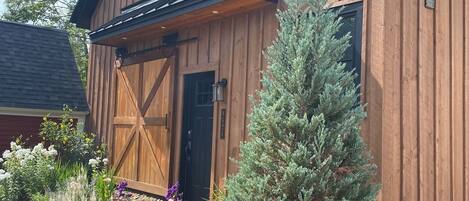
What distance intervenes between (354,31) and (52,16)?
785 inches

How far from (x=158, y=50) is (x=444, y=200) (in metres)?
4.88

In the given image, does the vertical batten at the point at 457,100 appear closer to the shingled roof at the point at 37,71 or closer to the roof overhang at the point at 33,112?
the roof overhang at the point at 33,112

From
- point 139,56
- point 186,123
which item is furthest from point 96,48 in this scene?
point 186,123

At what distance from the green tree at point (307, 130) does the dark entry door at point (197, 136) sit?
3.10 m

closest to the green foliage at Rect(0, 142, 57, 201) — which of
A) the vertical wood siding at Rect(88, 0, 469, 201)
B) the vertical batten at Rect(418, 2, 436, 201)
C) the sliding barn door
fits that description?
the sliding barn door

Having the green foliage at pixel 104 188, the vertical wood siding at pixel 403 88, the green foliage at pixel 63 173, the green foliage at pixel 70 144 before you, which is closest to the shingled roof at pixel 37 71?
the green foliage at pixel 70 144

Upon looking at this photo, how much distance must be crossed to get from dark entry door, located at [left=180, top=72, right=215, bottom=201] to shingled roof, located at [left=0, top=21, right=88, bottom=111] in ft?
13.9

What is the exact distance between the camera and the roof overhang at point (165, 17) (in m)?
6.19

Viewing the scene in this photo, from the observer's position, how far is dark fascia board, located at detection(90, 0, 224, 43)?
20.8ft

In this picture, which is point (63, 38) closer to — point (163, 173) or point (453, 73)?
point (163, 173)

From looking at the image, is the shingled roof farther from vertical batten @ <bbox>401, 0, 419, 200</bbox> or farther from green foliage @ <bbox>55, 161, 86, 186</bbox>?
vertical batten @ <bbox>401, 0, 419, 200</bbox>

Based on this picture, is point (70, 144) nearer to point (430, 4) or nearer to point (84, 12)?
point (84, 12)

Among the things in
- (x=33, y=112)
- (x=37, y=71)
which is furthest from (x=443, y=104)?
(x=37, y=71)

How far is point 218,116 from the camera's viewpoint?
659 centimetres
